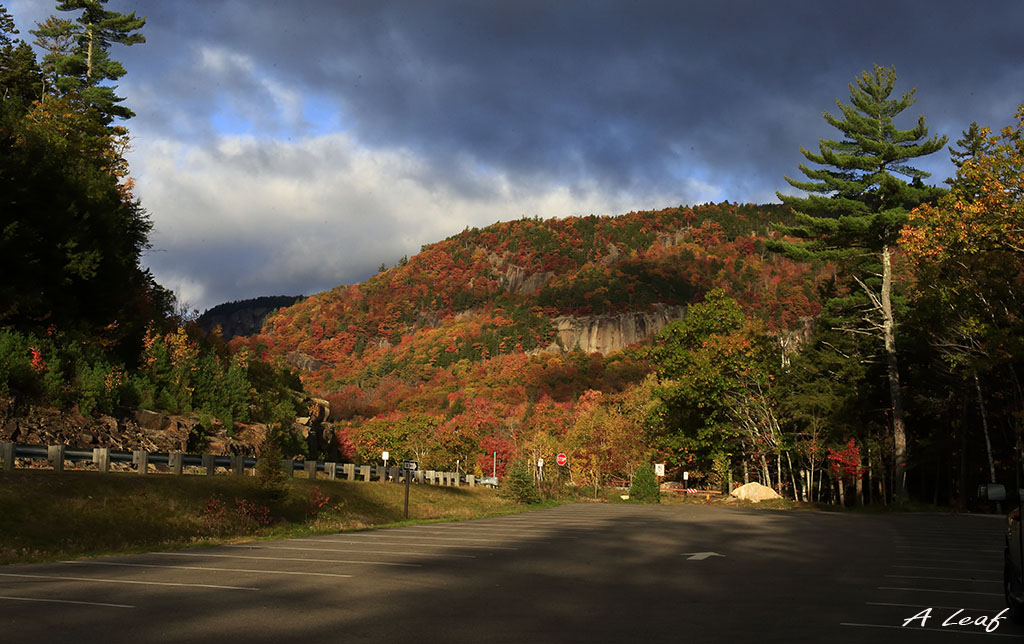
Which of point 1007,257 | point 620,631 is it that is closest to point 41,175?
point 620,631

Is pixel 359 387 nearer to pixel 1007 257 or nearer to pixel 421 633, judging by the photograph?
pixel 1007 257

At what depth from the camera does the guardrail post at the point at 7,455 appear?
61.0 ft

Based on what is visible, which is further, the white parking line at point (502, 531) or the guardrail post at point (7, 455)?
the white parking line at point (502, 531)

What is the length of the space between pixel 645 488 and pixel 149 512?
38.0 meters

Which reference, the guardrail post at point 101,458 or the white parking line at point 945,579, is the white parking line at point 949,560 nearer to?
the white parking line at point 945,579

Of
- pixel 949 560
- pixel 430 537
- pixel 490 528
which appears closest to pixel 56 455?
pixel 430 537

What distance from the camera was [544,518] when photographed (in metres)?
32.2

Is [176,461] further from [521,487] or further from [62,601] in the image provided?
[521,487]

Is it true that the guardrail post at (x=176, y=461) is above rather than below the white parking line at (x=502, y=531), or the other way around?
above

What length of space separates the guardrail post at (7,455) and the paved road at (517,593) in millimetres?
4992

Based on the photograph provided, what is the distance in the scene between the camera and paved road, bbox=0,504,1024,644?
7969mm

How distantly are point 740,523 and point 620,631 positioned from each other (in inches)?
842

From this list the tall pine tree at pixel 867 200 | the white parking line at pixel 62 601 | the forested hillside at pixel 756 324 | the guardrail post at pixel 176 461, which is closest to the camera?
the white parking line at pixel 62 601

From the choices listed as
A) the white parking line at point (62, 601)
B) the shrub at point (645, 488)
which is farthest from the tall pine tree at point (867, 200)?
the white parking line at point (62, 601)
